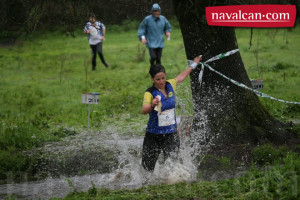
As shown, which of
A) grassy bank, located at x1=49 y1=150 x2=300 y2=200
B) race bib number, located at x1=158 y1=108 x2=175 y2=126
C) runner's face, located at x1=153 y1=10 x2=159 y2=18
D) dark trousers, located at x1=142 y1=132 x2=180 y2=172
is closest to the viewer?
grassy bank, located at x1=49 y1=150 x2=300 y2=200

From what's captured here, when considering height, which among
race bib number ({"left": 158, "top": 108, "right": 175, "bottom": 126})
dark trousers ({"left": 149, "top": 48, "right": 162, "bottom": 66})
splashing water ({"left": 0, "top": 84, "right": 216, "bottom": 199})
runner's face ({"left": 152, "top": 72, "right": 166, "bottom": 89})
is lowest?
splashing water ({"left": 0, "top": 84, "right": 216, "bottom": 199})

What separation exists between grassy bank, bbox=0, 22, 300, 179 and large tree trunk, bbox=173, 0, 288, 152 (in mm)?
972

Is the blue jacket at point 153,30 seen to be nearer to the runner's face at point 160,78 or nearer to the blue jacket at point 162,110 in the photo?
the blue jacket at point 162,110

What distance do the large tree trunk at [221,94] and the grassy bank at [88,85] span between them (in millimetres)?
972

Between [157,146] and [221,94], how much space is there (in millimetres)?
1544

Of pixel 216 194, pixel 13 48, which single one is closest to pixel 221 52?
pixel 216 194

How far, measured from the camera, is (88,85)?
15.3 metres

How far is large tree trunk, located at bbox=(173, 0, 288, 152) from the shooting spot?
7.79 m

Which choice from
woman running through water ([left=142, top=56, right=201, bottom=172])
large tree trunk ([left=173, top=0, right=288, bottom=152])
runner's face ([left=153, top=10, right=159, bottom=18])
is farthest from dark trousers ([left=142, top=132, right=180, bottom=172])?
runner's face ([left=153, top=10, right=159, bottom=18])

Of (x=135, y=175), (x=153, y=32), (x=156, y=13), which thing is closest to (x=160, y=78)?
(x=135, y=175)

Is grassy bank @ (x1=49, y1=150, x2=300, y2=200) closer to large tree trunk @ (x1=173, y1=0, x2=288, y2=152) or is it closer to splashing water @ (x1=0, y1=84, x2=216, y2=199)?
splashing water @ (x1=0, y1=84, x2=216, y2=199)

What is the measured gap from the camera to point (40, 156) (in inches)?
340

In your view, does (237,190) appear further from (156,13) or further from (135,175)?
(156,13)

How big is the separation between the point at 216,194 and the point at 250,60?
11960 millimetres
